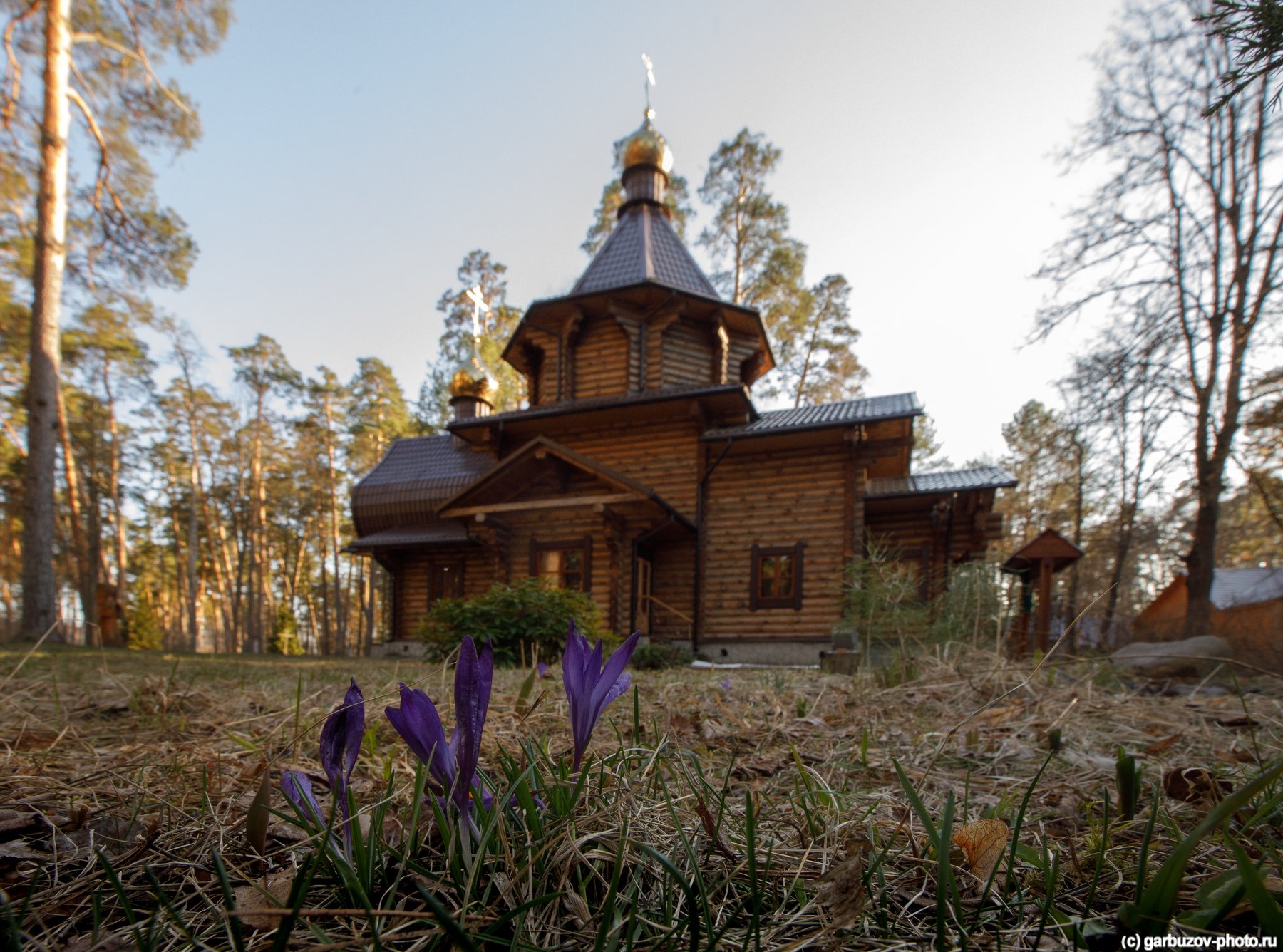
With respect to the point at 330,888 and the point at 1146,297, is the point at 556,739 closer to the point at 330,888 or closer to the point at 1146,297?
the point at 330,888

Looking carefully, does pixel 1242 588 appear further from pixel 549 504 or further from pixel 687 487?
pixel 549 504

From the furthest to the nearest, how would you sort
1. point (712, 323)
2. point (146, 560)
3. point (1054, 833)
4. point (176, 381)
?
point (146, 560) < point (176, 381) < point (712, 323) < point (1054, 833)

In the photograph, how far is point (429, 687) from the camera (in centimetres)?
372

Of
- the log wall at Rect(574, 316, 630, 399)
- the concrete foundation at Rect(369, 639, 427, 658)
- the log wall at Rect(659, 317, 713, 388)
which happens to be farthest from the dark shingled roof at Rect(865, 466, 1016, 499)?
the concrete foundation at Rect(369, 639, 427, 658)

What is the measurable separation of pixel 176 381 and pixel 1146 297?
110 feet

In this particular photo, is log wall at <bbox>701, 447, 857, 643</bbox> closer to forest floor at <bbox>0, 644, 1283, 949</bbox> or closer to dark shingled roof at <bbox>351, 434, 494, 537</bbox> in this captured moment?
dark shingled roof at <bbox>351, 434, 494, 537</bbox>

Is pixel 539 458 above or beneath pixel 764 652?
above

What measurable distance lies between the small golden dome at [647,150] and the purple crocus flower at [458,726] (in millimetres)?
20764

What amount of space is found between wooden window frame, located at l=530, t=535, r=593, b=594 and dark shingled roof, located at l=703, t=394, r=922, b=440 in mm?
3607

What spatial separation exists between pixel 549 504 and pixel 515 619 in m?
3.57

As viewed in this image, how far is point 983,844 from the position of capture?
3.40 feet

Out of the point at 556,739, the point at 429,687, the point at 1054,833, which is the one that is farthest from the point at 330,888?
the point at 429,687

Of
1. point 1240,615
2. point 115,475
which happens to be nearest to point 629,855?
point 1240,615

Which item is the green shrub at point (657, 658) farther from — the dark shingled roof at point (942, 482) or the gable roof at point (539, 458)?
the dark shingled roof at point (942, 482)
